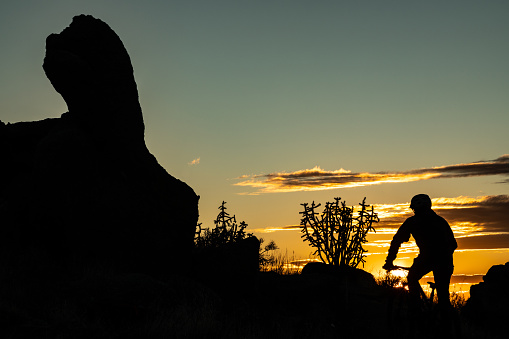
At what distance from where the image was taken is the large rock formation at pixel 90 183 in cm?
1366

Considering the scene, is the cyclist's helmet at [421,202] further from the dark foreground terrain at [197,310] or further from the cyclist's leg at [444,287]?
the dark foreground terrain at [197,310]

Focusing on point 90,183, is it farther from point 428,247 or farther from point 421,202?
point 428,247

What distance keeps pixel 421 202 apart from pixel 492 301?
303 inches

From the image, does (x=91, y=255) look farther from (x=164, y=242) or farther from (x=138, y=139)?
(x=138, y=139)

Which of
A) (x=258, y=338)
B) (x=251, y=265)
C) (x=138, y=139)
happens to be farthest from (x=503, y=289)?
(x=138, y=139)

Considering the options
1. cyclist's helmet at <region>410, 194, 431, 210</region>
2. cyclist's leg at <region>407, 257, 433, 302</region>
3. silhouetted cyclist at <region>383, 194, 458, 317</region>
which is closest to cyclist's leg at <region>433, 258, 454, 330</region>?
silhouetted cyclist at <region>383, 194, 458, 317</region>

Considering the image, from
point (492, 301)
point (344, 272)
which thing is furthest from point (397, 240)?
point (344, 272)

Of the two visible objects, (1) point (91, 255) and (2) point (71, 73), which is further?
(2) point (71, 73)

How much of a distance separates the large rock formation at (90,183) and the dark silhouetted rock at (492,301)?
882 centimetres

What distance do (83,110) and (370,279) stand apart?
11.1 m

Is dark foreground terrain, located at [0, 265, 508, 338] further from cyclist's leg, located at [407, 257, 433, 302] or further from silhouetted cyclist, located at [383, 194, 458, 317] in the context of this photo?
silhouetted cyclist, located at [383, 194, 458, 317]

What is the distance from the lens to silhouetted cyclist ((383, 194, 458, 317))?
10336 mm

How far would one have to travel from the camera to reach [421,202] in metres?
10.4

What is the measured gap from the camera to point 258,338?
10828 mm
